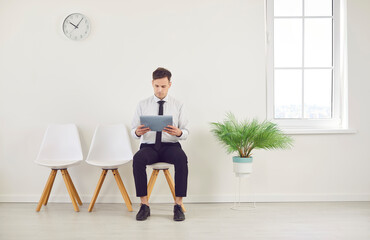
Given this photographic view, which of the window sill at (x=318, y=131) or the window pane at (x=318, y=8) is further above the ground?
the window pane at (x=318, y=8)

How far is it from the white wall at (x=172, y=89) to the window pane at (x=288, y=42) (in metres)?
0.25

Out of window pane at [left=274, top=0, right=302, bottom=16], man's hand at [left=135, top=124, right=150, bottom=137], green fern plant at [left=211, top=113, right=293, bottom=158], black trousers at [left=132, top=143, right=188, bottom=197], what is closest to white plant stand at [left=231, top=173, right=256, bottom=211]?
green fern plant at [left=211, top=113, right=293, bottom=158]

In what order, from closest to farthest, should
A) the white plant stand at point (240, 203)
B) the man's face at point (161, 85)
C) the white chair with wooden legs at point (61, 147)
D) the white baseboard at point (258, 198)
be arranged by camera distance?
the man's face at point (161, 85) → the white plant stand at point (240, 203) → the white chair with wooden legs at point (61, 147) → the white baseboard at point (258, 198)

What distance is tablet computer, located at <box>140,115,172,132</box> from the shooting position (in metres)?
3.47

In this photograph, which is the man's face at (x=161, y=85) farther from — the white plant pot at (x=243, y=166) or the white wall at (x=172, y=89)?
the white plant pot at (x=243, y=166)

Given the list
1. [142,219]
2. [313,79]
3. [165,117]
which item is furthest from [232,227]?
[313,79]

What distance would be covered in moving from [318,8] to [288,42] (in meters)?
0.48

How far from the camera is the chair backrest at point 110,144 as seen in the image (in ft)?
13.5

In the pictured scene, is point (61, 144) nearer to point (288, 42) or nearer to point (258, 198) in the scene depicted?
point (258, 198)

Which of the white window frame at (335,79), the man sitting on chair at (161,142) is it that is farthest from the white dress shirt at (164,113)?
the white window frame at (335,79)

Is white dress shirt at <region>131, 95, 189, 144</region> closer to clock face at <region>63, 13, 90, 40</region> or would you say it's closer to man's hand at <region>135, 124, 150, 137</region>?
man's hand at <region>135, 124, 150, 137</region>

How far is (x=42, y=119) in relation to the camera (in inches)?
171

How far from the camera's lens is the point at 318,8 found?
4.43 m

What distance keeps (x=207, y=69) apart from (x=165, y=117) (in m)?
1.04
